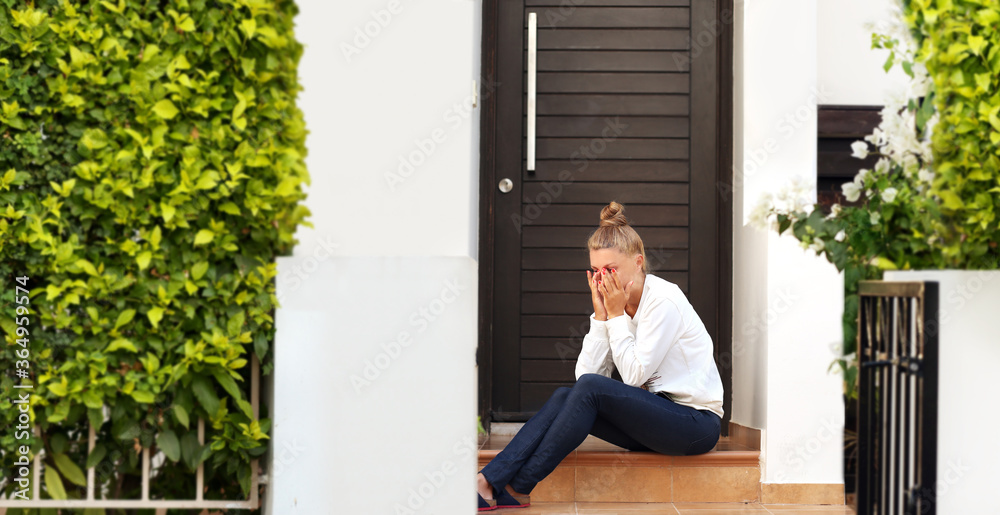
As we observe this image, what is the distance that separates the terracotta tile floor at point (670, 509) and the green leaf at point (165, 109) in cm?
151

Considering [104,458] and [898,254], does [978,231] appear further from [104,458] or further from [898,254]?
[104,458]

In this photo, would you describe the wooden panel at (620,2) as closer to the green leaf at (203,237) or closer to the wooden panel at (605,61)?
the wooden panel at (605,61)

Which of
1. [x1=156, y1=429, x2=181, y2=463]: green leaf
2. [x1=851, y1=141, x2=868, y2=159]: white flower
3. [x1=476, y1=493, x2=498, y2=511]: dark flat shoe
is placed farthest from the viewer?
[x1=476, y1=493, x2=498, y2=511]: dark flat shoe

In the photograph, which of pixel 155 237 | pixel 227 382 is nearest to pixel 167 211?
pixel 155 237

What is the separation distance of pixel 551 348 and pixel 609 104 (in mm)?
1079

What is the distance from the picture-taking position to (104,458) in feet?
5.44

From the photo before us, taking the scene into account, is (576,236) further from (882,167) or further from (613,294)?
(882,167)

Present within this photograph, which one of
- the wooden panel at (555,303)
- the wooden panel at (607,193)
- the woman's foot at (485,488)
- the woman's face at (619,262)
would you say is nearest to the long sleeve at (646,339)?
the woman's face at (619,262)

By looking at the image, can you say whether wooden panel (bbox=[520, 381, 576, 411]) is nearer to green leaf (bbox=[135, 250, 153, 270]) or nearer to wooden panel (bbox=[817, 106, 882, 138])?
wooden panel (bbox=[817, 106, 882, 138])

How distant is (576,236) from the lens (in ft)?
10.2

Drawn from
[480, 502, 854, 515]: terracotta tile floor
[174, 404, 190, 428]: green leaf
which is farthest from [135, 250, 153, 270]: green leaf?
[480, 502, 854, 515]: terracotta tile floor

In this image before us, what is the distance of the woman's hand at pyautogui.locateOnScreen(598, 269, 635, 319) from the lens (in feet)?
8.01

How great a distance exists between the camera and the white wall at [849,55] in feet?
9.23

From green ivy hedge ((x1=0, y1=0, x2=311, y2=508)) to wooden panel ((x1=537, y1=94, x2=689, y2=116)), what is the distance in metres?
1.68
